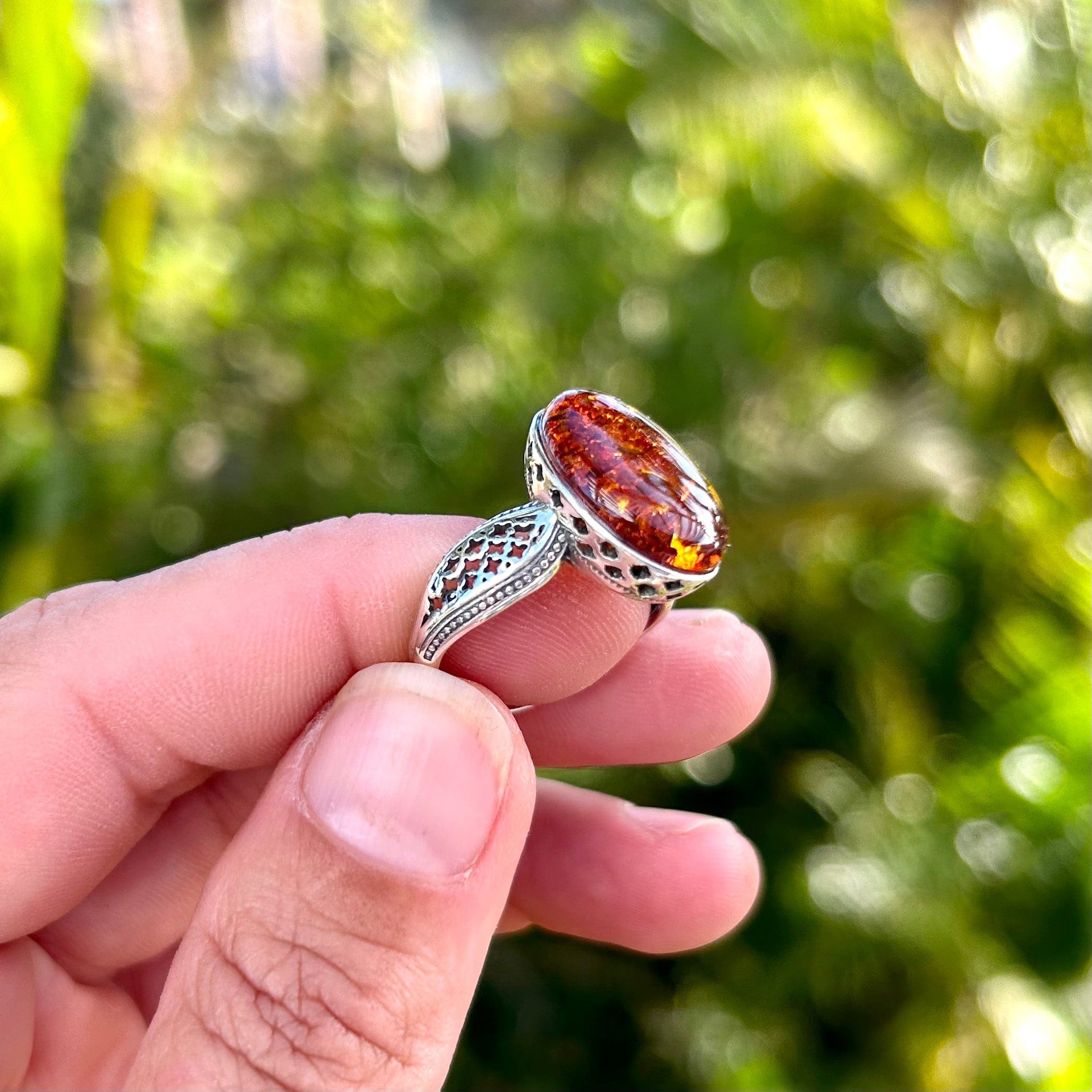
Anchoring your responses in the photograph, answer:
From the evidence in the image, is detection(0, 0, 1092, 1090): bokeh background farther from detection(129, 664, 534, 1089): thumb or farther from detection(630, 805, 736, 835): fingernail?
detection(129, 664, 534, 1089): thumb

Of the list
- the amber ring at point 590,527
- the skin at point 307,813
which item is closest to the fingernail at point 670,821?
the skin at point 307,813

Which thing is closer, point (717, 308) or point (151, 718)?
point (151, 718)

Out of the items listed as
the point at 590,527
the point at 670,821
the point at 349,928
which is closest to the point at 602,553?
the point at 590,527

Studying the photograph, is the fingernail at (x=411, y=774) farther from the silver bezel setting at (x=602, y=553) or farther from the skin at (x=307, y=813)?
the silver bezel setting at (x=602, y=553)

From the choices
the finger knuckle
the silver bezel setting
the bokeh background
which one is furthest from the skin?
the bokeh background

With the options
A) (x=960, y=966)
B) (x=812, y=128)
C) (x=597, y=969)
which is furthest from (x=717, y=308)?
(x=597, y=969)

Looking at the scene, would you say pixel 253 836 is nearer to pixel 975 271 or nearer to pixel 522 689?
pixel 522 689
